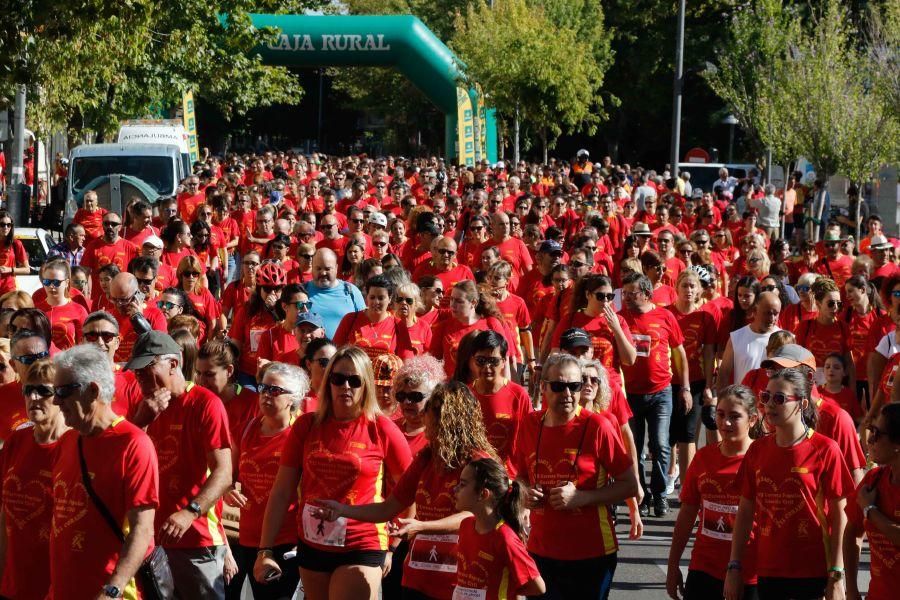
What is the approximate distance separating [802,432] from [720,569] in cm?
81

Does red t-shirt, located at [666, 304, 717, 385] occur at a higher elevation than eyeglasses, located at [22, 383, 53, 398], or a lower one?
lower

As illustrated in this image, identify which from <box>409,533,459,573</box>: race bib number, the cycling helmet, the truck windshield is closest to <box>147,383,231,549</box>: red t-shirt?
<box>409,533,459,573</box>: race bib number

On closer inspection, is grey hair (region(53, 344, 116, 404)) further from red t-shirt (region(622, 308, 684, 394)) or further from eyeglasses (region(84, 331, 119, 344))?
red t-shirt (region(622, 308, 684, 394))

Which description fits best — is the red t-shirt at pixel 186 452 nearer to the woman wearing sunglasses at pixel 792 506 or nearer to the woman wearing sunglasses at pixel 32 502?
the woman wearing sunglasses at pixel 32 502

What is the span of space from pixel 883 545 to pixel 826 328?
4.94 meters

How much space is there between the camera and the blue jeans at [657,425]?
10289 mm

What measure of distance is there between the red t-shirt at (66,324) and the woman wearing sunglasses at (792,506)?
18.3 ft

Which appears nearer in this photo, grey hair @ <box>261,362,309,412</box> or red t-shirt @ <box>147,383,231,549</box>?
red t-shirt @ <box>147,383,231,549</box>

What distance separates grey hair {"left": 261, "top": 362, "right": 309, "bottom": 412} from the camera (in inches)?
267

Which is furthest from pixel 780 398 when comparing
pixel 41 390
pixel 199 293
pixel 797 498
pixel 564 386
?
pixel 199 293

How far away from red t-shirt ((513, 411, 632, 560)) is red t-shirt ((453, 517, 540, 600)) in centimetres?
98

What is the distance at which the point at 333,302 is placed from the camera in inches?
416

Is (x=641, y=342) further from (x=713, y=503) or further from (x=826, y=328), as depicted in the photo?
(x=713, y=503)

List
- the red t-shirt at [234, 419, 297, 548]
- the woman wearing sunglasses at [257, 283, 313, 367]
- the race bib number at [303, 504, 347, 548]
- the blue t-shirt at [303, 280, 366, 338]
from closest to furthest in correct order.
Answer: the race bib number at [303, 504, 347, 548]
the red t-shirt at [234, 419, 297, 548]
the woman wearing sunglasses at [257, 283, 313, 367]
the blue t-shirt at [303, 280, 366, 338]
